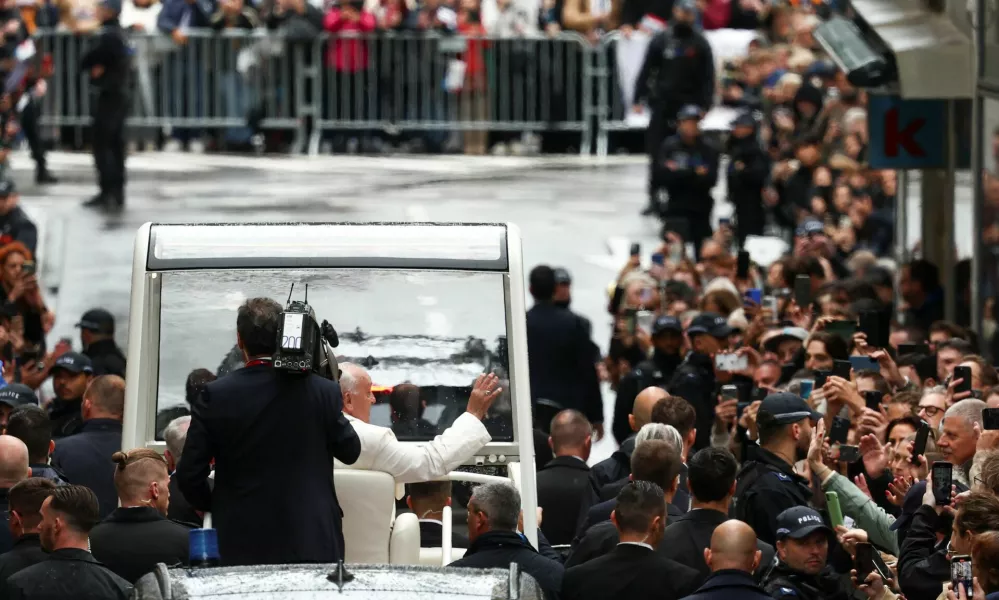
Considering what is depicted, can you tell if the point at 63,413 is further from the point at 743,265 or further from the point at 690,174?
the point at 690,174

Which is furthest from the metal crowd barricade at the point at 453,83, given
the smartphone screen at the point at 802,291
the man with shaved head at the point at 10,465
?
the man with shaved head at the point at 10,465

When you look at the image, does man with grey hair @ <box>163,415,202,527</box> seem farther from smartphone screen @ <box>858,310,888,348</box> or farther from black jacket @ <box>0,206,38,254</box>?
black jacket @ <box>0,206,38,254</box>

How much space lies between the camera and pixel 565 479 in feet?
35.4

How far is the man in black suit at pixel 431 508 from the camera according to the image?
29.8 ft

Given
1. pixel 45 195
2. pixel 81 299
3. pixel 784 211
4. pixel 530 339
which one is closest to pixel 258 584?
pixel 530 339

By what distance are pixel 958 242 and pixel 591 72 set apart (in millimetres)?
10503

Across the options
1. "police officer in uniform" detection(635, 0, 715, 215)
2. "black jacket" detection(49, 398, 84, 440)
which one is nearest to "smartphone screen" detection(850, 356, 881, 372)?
"black jacket" detection(49, 398, 84, 440)

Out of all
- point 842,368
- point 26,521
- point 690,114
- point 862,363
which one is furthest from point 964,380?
point 690,114

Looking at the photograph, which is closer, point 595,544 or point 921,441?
point 595,544

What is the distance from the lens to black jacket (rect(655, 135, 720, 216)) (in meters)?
20.9

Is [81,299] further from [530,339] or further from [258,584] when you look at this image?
[258,584]

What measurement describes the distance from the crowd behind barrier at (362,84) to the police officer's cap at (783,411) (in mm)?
18126

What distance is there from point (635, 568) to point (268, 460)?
147cm

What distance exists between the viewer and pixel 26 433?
9297 millimetres
